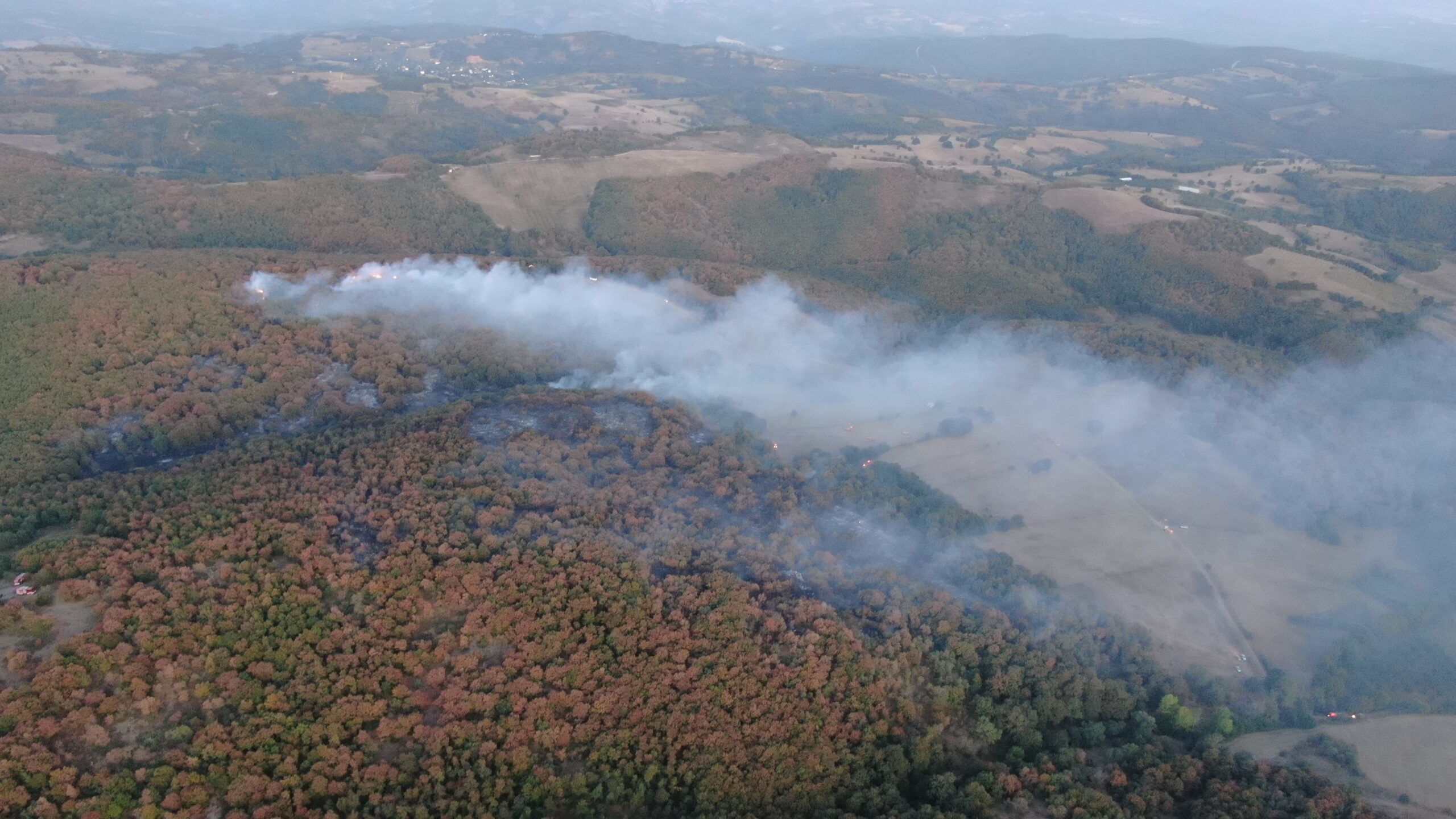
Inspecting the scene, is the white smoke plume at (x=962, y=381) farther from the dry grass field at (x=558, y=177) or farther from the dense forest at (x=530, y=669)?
the dry grass field at (x=558, y=177)

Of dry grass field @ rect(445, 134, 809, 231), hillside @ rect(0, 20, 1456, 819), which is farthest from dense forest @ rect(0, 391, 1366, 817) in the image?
dry grass field @ rect(445, 134, 809, 231)

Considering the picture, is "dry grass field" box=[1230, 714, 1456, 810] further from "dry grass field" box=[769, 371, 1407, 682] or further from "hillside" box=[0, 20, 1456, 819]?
"dry grass field" box=[769, 371, 1407, 682]

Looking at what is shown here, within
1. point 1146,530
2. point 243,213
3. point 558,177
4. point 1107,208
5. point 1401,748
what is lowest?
point 1401,748

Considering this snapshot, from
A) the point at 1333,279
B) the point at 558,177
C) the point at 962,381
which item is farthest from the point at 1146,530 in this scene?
the point at 558,177

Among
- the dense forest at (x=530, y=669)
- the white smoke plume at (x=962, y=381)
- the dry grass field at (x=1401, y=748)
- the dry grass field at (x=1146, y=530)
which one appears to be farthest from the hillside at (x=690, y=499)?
the dry grass field at (x=1401, y=748)

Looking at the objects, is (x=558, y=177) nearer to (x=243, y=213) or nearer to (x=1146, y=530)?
(x=243, y=213)

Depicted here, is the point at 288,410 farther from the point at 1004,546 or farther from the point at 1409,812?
the point at 1409,812

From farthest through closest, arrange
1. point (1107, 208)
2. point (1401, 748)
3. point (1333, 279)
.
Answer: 1. point (1107, 208)
2. point (1333, 279)
3. point (1401, 748)

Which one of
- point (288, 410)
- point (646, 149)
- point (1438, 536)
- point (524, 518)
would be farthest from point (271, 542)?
point (646, 149)
